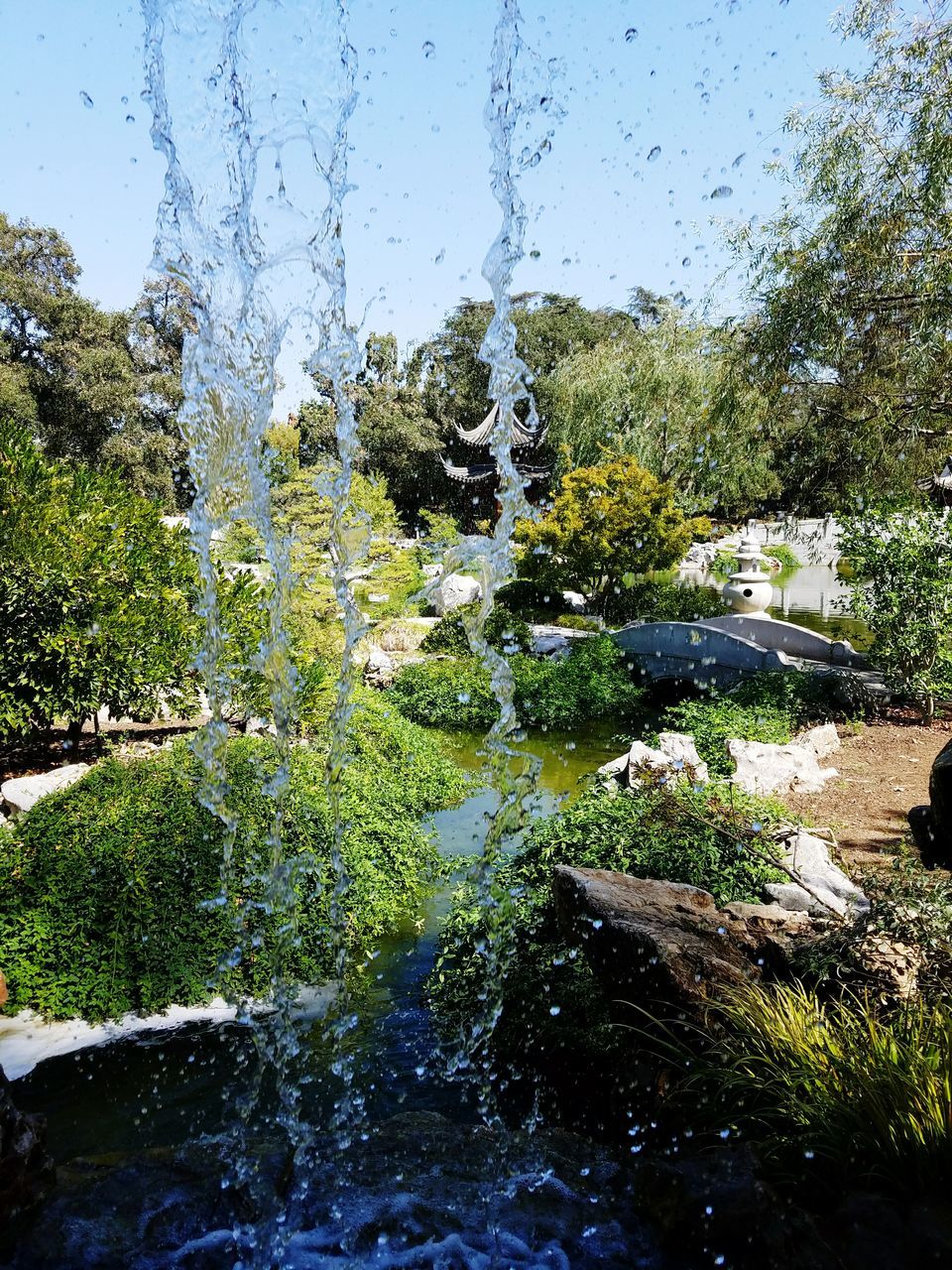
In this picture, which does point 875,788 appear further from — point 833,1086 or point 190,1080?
point 190,1080

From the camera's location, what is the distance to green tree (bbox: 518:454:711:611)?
53.3 ft

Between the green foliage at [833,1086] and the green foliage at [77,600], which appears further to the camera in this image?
the green foliage at [77,600]

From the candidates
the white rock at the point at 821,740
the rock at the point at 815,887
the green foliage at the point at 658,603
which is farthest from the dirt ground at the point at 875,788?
the green foliage at the point at 658,603

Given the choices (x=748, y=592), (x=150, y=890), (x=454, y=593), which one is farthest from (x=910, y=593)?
(x=454, y=593)

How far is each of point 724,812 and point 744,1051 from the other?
2337 millimetres

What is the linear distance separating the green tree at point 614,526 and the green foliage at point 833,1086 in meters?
13.3

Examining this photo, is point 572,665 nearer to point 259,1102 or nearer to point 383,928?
point 383,928

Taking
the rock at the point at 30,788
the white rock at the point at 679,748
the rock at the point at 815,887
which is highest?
the rock at the point at 30,788

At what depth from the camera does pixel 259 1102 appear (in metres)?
3.73

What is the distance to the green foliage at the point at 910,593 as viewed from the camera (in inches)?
344

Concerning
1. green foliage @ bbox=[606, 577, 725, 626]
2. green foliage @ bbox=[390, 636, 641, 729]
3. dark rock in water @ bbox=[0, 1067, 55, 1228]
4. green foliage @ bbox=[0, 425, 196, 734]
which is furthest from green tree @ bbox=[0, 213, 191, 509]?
dark rock in water @ bbox=[0, 1067, 55, 1228]

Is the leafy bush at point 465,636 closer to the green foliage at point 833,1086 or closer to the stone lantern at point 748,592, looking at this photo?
the stone lantern at point 748,592

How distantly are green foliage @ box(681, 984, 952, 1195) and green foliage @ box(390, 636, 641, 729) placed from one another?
291 inches

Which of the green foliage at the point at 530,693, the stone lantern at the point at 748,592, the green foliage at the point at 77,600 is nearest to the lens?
the green foliage at the point at 77,600
